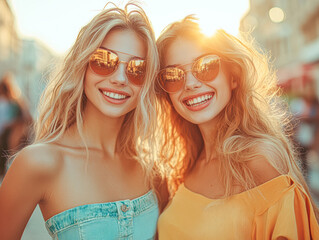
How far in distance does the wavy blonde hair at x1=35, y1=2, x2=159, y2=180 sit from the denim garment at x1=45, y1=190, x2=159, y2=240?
46 cm

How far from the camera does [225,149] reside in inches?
89.9

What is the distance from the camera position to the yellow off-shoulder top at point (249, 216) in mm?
1748

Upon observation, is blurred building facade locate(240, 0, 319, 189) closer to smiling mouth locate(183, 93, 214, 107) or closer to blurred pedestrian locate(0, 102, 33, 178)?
smiling mouth locate(183, 93, 214, 107)

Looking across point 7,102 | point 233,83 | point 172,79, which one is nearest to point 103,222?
point 172,79

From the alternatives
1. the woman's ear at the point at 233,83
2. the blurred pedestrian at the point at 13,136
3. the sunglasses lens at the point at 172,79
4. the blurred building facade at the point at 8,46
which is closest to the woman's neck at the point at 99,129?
the sunglasses lens at the point at 172,79

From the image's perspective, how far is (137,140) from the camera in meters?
2.67

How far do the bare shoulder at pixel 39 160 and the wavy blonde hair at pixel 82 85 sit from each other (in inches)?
6.6

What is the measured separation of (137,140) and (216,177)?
0.76 meters

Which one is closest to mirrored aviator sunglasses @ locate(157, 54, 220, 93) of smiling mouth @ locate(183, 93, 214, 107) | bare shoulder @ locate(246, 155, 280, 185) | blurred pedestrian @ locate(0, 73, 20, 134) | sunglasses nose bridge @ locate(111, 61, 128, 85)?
smiling mouth @ locate(183, 93, 214, 107)

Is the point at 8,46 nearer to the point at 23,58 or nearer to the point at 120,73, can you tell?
the point at 23,58

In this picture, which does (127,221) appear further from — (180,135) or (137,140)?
(180,135)

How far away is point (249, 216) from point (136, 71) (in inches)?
51.6

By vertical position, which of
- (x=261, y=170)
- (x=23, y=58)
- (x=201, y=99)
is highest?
(x=201, y=99)

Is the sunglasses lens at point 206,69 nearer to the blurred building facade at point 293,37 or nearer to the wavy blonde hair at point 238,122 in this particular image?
the wavy blonde hair at point 238,122
